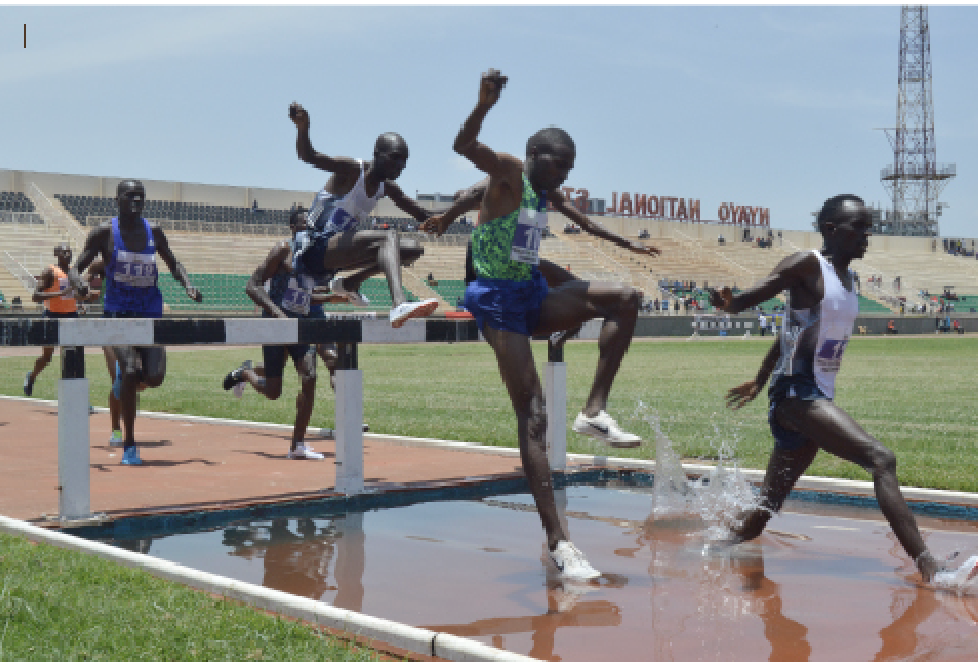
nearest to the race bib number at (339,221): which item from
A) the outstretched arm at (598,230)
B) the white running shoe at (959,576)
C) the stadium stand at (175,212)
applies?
the outstretched arm at (598,230)

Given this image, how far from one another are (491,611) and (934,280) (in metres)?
87.7

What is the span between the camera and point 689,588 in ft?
15.2

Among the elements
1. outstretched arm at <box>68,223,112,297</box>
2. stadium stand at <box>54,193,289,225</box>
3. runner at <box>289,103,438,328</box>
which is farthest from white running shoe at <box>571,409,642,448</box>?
stadium stand at <box>54,193,289,225</box>

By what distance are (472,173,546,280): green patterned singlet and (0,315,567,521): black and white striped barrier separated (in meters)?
1.42

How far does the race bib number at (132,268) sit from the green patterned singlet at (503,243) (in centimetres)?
452

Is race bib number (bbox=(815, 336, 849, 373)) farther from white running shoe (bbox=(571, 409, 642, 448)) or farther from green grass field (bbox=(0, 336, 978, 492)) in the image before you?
green grass field (bbox=(0, 336, 978, 492))

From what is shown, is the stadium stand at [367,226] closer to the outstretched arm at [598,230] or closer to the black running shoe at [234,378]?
the black running shoe at [234,378]

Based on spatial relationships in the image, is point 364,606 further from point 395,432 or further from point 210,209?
point 210,209

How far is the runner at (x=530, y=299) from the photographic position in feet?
16.3

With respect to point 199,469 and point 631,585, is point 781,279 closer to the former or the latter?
point 631,585

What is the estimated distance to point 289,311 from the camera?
30.5 ft

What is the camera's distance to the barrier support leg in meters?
5.67

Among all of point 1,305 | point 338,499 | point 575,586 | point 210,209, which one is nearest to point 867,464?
point 575,586

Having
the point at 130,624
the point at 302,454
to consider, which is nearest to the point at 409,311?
the point at 130,624
